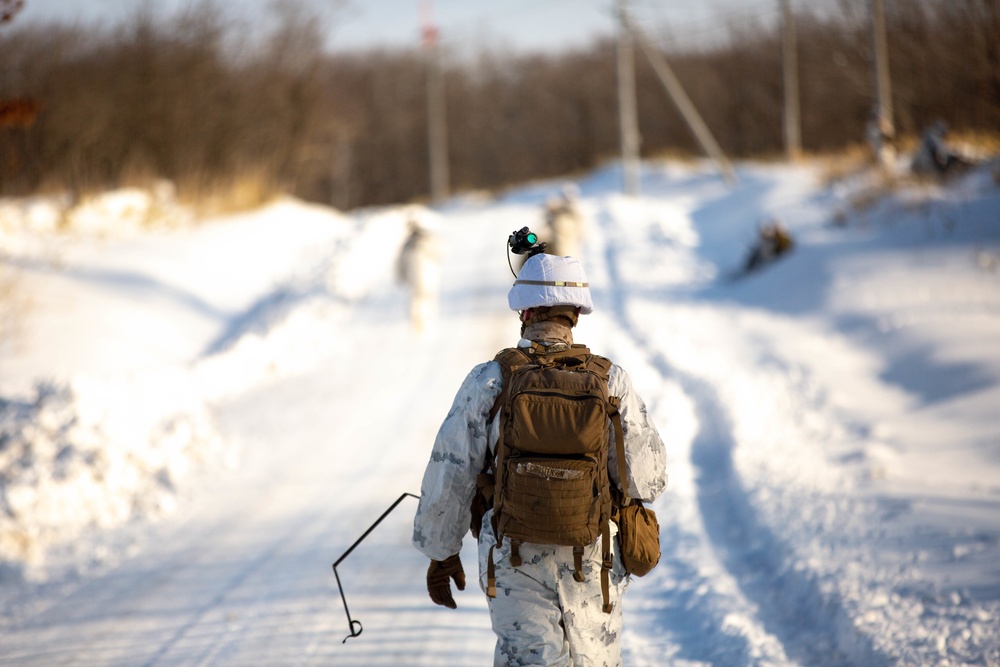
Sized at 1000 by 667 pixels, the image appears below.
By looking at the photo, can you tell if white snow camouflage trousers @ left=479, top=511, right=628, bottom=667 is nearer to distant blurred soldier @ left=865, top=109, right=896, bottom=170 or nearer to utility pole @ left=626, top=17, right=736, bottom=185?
distant blurred soldier @ left=865, top=109, right=896, bottom=170

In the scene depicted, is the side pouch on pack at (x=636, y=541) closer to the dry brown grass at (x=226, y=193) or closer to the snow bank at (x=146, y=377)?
the snow bank at (x=146, y=377)

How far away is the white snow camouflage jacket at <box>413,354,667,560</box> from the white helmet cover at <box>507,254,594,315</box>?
274mm

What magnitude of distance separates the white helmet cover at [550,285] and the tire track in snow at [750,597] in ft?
7.77

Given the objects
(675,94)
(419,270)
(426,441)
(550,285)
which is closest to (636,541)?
(550,285)

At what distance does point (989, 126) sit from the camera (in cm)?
1479

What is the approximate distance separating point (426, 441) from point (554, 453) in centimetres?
575

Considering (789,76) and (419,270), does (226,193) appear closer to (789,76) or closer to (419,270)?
(419,270)

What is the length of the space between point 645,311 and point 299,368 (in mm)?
5517

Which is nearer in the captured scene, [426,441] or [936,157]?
[426,441]

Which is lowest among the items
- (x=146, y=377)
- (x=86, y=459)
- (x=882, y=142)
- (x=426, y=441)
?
(x=426, y=441)

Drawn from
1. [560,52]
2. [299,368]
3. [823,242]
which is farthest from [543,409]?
[560,52]

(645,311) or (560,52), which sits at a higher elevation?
(560,52)

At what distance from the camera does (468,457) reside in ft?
10.2

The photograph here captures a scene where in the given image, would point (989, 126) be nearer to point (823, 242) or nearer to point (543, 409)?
point (823, 242)
